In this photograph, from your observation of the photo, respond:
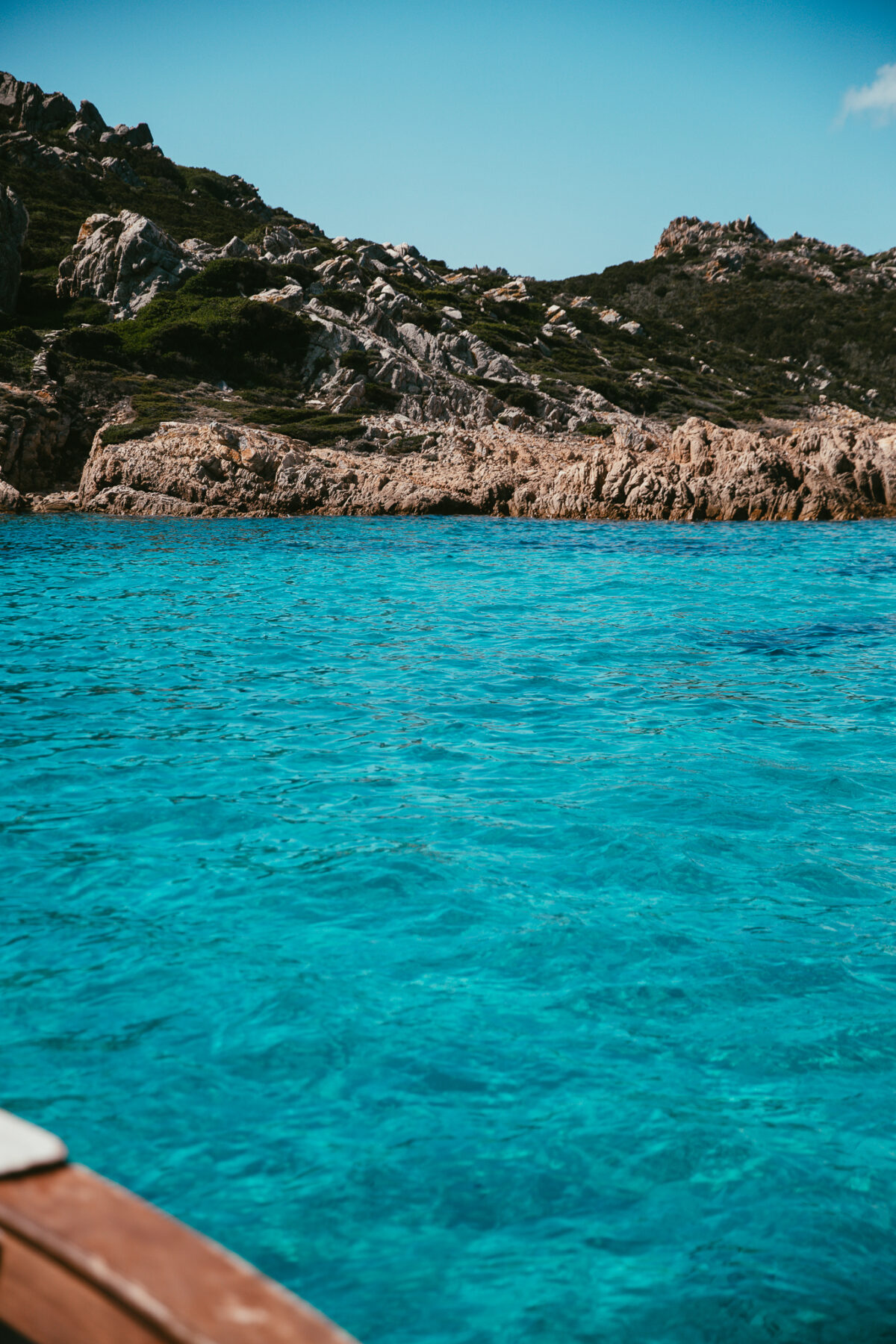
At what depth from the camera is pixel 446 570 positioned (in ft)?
68.3

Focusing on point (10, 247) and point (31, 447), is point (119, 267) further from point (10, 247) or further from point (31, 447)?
point (31, 447)

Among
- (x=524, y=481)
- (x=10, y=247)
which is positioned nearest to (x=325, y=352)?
(x=10, y=247)

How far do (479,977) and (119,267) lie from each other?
5150cm

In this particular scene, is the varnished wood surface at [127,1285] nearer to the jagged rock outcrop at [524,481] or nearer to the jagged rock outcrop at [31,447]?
the jagged rock outcrop at [524,481]

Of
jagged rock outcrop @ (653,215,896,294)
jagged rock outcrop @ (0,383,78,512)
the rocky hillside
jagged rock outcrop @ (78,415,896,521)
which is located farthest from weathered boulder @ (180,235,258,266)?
jagged rock outcrop @ (653,215,896,294)

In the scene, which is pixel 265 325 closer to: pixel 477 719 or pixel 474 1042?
pixel 477 719

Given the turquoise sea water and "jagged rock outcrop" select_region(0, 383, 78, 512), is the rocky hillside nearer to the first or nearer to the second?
"jagged rock outcrop" select_region(0, 383, 78, 512)

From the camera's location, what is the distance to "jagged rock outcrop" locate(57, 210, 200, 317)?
48.3 m

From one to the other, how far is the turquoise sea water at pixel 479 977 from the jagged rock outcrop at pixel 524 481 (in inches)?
791

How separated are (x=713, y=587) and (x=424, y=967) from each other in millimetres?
14860

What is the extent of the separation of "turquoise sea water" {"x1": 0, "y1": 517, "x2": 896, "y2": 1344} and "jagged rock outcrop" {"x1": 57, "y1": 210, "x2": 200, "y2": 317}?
42.8 m

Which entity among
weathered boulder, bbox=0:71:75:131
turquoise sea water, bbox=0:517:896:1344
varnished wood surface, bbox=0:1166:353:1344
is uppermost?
weathered boulder, bbox=0:71:75:131

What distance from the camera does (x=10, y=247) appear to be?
44125 mm

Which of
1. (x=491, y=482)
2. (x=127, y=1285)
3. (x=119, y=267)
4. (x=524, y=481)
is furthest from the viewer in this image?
(x=119, y=267)
